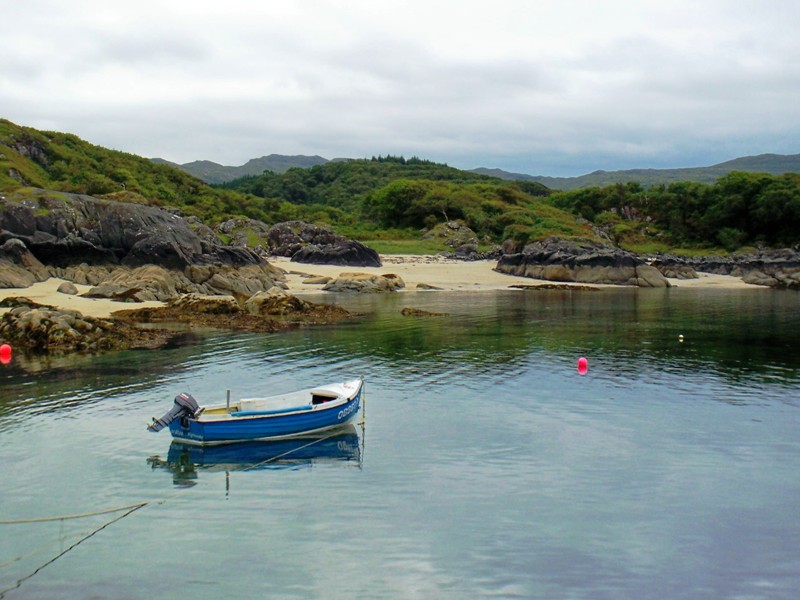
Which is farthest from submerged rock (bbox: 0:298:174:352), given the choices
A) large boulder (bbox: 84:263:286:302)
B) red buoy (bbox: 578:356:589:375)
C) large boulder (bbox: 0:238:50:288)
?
red buoy (bbox: 578:356:589:375)

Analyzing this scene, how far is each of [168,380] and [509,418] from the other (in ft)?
43.3

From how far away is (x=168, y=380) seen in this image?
89.3 ft

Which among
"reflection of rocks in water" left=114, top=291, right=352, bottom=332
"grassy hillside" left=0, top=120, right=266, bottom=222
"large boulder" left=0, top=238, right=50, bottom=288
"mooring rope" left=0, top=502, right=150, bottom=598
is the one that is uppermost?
"grassy hillside" left=0, top=120, right=266, bottom=222

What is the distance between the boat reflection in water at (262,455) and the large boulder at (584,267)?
67.5m

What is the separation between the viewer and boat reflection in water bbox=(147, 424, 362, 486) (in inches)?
713

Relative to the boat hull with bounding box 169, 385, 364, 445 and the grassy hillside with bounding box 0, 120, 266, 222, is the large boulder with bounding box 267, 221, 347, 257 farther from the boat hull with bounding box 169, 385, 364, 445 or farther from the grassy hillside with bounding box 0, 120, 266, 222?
the boat hull with bounding box 169, 385, 364, 445

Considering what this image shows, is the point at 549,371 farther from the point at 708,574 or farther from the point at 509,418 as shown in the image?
the point at 708,574

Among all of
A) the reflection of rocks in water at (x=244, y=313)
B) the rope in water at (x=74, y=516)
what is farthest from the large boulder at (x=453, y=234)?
the rope in water at (x=74, y=516)

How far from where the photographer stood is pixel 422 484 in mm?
16625

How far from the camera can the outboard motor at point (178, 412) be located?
1886 centimetres

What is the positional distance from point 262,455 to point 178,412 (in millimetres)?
2524

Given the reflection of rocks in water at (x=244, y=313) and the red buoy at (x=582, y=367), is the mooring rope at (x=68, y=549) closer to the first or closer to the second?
the red buoy at (x=582, y=367)

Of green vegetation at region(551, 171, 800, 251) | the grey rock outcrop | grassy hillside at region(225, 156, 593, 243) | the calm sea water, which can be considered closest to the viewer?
the calm sea water

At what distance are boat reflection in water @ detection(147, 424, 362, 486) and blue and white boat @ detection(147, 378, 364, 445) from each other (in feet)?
0.74
